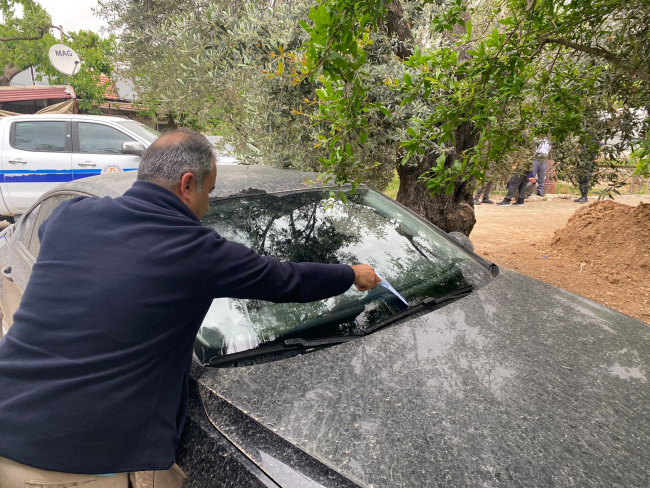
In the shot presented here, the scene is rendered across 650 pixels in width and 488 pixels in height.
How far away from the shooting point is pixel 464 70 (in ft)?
8.24

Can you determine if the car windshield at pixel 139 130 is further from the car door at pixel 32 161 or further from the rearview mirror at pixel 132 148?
the car door at pixel 32 161

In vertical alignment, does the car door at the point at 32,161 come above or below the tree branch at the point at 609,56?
below

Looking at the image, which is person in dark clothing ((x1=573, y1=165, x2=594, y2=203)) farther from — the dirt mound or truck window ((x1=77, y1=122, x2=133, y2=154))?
truck window ((x1=77, y1=122, x2=133, y2=154))

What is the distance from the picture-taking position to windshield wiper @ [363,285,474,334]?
1.88 metres

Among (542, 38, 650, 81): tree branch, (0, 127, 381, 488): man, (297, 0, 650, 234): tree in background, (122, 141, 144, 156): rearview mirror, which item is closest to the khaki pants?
(0, 127, 381, 488): man

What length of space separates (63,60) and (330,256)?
1174cm

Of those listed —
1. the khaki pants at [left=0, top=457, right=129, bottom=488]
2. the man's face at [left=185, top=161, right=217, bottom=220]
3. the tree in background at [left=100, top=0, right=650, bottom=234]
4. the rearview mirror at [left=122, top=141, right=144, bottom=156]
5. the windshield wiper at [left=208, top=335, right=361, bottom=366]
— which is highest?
the tree in background at [left=100, top=0, right=650, bottom=234]

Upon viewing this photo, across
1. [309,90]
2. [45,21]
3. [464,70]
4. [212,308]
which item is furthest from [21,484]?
[45,21]

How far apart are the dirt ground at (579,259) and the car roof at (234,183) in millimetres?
3521

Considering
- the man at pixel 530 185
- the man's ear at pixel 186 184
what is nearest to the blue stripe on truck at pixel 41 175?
the man's ear at pixel 186 184

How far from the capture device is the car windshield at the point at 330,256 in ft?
5.74

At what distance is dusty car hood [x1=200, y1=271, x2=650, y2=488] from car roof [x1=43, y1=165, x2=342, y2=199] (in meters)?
1.10

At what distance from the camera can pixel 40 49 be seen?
49.9ft

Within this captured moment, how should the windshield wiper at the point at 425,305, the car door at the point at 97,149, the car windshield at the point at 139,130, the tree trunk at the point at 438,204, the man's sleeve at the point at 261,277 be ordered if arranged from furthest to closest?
the car windshield at the point at 139,130
the car door at the point at 97,149
the tree trunk at the point at 438,204
the windshield wiper at the point at 425,305
the man's sleeve at the point at 261,277
